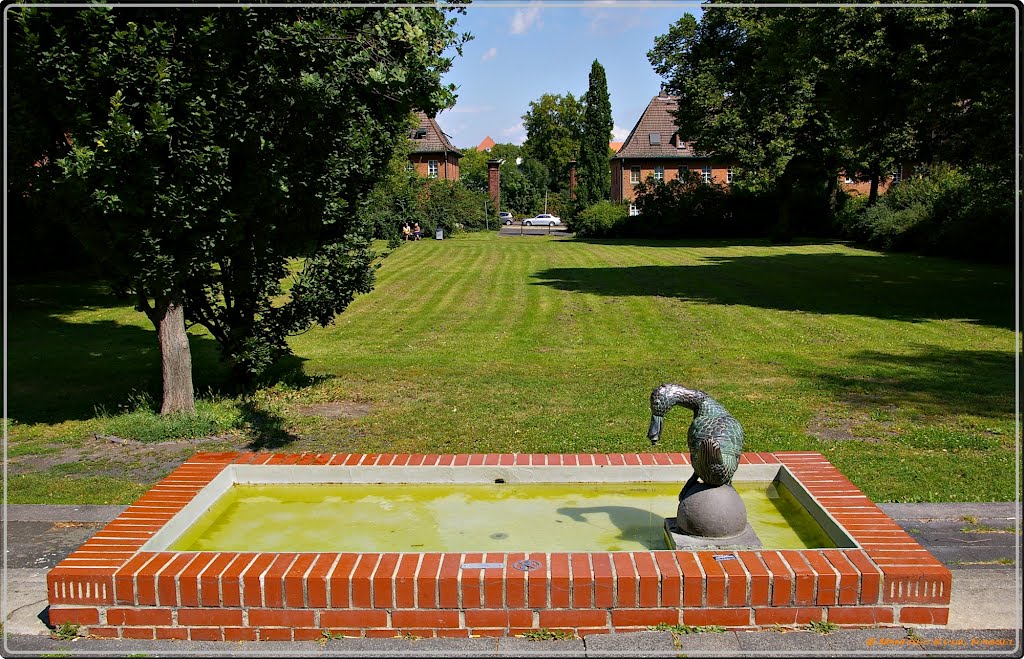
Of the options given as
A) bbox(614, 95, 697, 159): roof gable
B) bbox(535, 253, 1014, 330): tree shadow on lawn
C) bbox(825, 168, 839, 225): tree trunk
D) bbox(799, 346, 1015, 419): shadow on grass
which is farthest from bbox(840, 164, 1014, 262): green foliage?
bbox(614, 95, 697, 159): roof gable

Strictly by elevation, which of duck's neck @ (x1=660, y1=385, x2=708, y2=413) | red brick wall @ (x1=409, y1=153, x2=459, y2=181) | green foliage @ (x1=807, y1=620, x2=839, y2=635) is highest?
red brick wall @ (x1=409, y1=153, x2=459, y2=181)

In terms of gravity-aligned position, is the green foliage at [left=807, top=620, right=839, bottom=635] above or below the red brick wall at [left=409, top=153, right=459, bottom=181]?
below

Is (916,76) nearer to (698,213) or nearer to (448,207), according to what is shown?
(698,213)

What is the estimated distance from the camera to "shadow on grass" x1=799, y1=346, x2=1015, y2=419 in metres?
9.82

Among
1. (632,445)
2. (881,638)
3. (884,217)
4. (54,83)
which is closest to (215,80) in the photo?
(54,83)

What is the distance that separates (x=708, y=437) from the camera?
492 centimetres

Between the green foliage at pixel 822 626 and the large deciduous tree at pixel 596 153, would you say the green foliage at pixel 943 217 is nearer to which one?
the green foliage at pixel 822 626

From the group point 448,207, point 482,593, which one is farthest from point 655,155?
point 482,593

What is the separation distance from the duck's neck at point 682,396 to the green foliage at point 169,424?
558 centimetres

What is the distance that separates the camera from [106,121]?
7.89 m

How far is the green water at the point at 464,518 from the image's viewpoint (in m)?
5.35

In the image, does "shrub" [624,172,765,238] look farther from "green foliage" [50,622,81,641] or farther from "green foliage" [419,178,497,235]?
"green foliage" [50,622,81,641]

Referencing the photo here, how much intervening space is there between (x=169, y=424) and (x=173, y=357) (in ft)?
2.49

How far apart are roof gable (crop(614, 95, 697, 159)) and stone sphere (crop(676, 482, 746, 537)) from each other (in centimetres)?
6075
